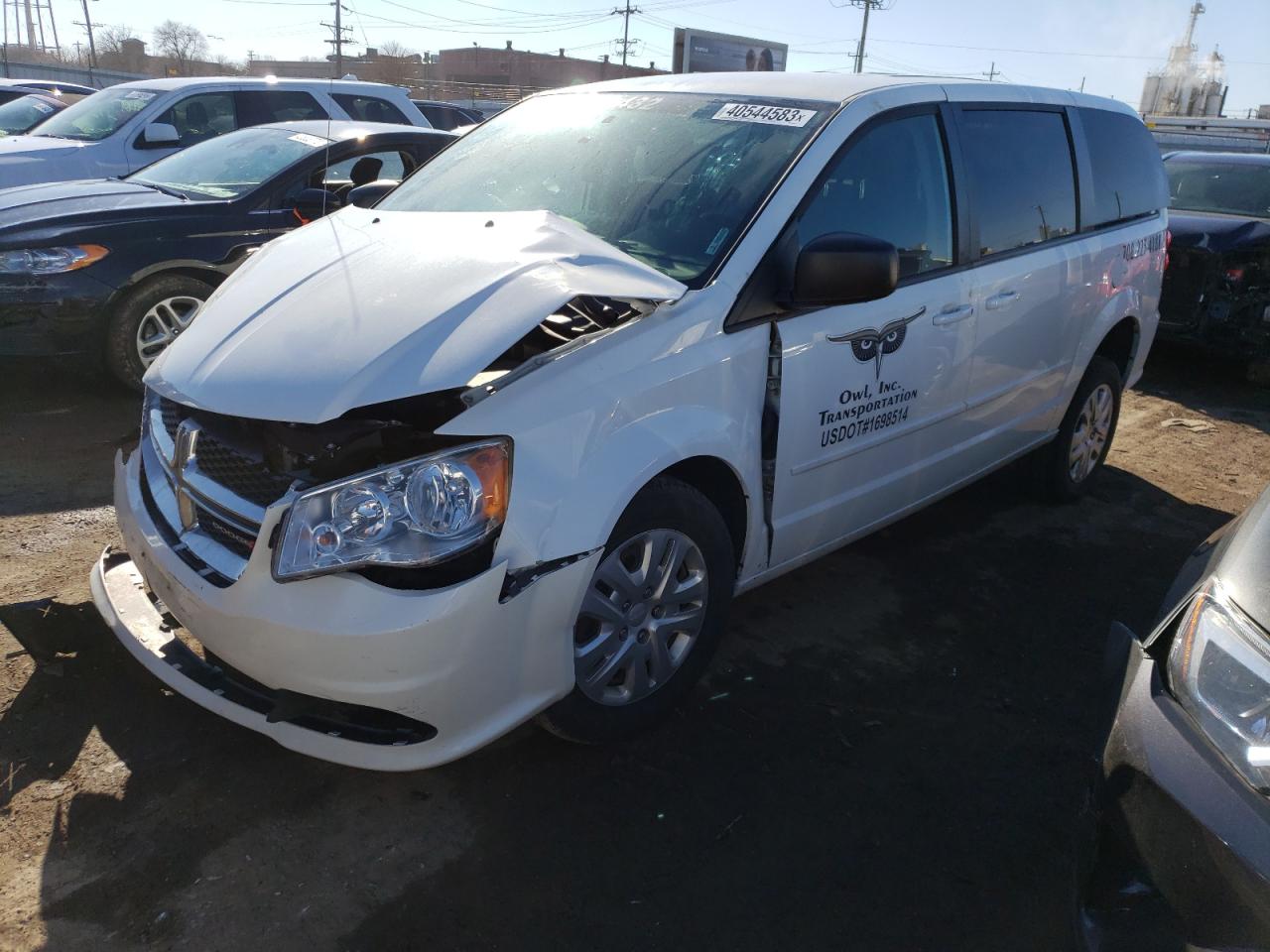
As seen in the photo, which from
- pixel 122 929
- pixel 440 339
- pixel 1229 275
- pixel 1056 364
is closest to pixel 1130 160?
pixel 1056 364

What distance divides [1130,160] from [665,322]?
3.53 meters

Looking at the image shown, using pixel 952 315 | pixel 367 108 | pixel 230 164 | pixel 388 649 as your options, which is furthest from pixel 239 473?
pixel 367 108

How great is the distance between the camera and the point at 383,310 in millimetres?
2529

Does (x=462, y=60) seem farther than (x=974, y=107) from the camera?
Yes

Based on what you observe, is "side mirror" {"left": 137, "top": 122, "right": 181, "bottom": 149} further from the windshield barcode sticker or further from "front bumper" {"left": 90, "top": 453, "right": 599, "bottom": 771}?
"front bumper" {"left": 90, "top": 453, "right": 599, "bottom": 771}

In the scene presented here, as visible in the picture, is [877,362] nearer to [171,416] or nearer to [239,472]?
[239,472]

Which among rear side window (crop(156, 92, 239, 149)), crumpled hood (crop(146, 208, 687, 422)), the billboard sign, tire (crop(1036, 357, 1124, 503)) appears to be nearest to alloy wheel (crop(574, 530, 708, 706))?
crumpled hood (crop(146, 208, 687, 422))

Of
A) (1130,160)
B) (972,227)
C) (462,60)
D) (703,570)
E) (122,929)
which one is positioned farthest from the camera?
(462,60)

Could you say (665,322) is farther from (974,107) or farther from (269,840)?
(974,107)

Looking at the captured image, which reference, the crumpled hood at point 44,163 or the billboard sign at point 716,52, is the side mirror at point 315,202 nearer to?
the crumpled hood at point 44,163

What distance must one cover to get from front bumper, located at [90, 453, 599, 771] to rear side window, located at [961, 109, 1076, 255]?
2.42 meters

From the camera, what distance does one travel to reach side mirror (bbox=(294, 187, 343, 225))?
5.04 meters

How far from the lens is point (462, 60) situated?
6869 centimetres

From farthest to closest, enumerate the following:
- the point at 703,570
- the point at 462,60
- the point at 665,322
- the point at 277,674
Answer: the point at 462,60
the point at 703,570
the point at 665,322
the point at 277,674
